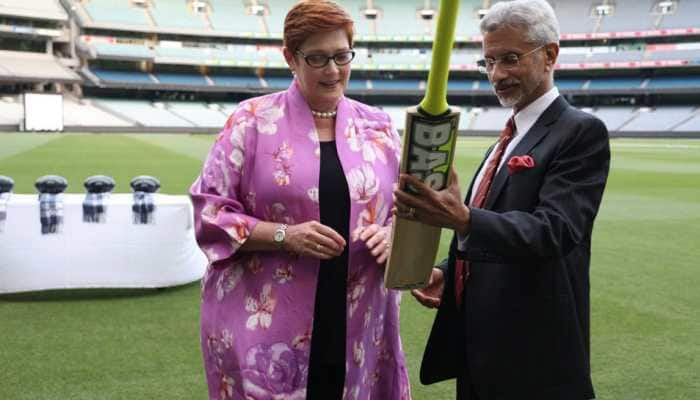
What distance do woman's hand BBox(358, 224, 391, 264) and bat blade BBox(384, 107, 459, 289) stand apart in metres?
0.34

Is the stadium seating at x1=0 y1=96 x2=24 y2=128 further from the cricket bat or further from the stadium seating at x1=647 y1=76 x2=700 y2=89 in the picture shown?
the stadium seating at x1=647 y1=76 x2=700 y2=89

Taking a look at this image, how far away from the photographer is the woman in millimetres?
2070

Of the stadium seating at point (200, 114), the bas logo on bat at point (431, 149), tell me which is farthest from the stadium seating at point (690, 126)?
the bas logo on bat at point (431, 149)

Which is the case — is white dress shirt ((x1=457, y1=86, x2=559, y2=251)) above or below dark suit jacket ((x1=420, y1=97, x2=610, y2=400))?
above

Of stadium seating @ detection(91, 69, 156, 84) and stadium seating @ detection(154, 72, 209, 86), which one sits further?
stadium seating @ detection(154, 72, 209, 86)

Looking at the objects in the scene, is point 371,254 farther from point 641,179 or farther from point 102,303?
point 641,179

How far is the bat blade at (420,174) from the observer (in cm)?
139

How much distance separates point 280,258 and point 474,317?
0.65 m

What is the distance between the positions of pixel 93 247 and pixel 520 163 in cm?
452

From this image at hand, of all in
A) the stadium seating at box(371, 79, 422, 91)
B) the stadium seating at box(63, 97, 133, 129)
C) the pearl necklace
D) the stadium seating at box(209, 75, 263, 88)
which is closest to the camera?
the pearl necklace

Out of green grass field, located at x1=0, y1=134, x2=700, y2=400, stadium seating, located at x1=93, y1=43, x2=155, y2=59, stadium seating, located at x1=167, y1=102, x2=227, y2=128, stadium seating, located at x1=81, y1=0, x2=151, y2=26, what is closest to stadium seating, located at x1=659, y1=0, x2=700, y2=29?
stadium seating, located at x1=167, y1=102, x2=227, y2=128

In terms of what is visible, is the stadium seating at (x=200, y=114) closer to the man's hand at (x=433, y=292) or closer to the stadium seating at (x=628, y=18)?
the stadium seating at (x=628, y=18)

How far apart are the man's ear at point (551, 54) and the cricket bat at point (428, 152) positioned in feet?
2.11

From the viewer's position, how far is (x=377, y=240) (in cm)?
212
